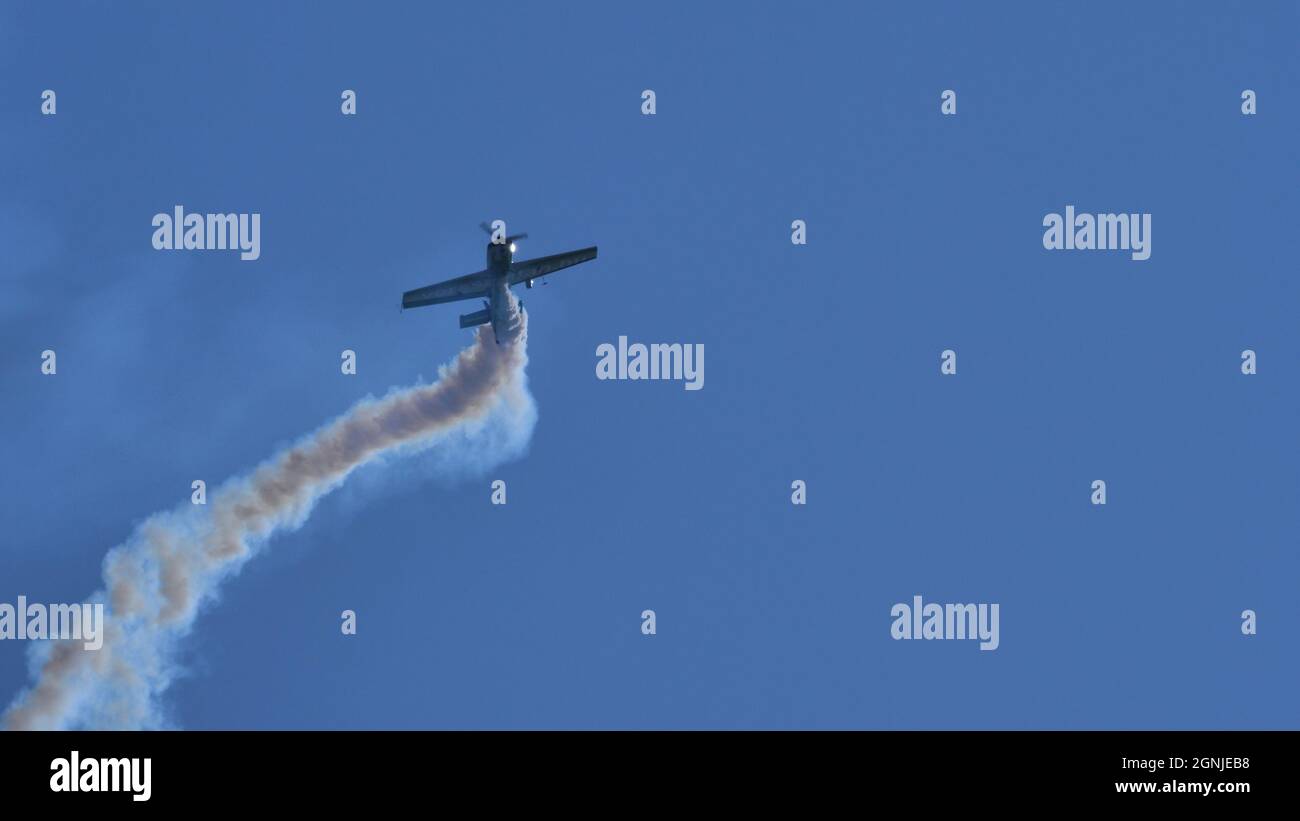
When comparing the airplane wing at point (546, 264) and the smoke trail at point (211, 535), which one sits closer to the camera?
the smoke trail at point (211, 535)

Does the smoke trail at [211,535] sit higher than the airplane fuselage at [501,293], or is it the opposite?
the airplane fuselage at [501,293]

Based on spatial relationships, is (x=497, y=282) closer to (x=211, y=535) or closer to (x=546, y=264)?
(x=546, y=264)

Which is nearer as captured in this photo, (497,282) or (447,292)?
(497,282)

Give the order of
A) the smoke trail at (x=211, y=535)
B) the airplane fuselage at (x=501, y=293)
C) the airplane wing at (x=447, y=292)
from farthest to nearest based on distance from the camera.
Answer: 1. the airplane wing at (x=447, y=292)
2. the airplane fuselage at (x=501, y=293)
3. the smoke trail at (x=211, y=535)

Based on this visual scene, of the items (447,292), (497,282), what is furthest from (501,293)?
(447,292)

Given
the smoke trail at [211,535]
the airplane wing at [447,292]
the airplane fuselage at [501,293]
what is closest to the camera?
the smoke trail at [211,535]

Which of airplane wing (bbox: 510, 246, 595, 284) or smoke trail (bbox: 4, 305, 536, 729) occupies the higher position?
airplane wing (bbox: 510, 246, 595, 284)
